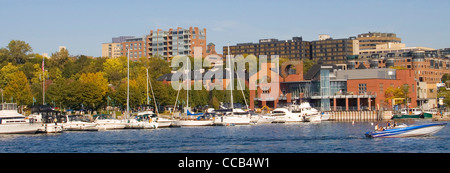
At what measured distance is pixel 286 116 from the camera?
340 ft

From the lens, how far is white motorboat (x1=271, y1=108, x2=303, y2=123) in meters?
103

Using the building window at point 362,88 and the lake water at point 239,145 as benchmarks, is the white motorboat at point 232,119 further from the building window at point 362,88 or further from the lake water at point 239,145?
the building window at point 362,88

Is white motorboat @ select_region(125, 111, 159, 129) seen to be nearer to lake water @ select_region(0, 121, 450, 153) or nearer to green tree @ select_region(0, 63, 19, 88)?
lake water @ select_region(0, 121, 450, 153)

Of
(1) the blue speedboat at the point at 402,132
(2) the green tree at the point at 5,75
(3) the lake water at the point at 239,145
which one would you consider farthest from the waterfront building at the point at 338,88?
(2) the green tree at the point at 5,75

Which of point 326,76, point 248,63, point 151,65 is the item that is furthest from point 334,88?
point 151,65

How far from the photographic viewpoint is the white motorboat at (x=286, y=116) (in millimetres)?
102875

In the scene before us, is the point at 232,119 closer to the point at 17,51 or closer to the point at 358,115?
the point at 358,115

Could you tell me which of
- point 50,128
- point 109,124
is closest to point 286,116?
point 109,124

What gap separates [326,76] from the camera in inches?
4818

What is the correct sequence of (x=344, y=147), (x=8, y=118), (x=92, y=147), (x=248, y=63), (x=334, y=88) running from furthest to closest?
(x=248, y=63) → (x=334, y=88) → (x=8, y=118) → (x=92, y=147) → (x=344, y=147)

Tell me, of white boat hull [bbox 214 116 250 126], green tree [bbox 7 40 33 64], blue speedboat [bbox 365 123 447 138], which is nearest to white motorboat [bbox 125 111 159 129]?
white boat hull [bbox 214 116 250 126]

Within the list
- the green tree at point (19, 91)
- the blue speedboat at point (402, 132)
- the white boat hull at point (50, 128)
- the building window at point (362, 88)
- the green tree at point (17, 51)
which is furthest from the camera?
the green tree at point (17, 51)
